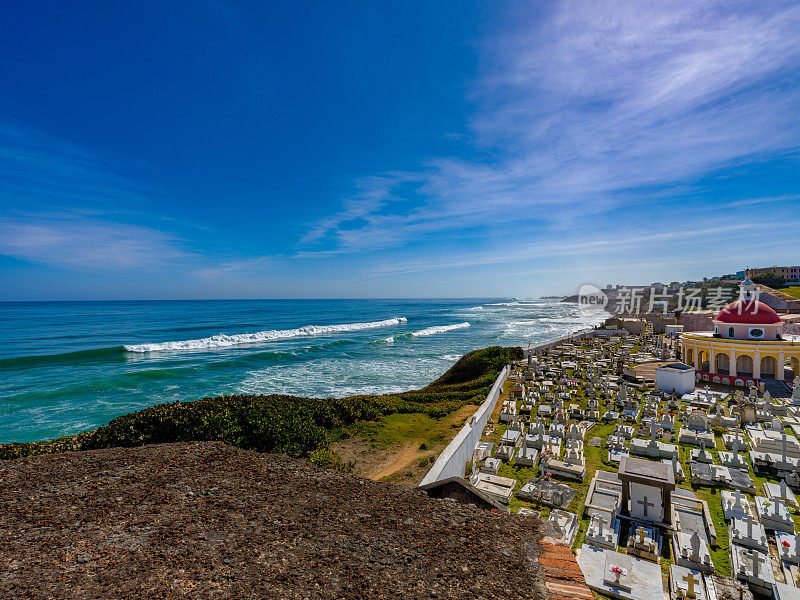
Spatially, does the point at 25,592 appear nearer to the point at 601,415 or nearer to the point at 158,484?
the point at 158,484

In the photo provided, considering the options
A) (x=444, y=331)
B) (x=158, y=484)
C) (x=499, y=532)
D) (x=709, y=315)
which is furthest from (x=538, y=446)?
(x=444, y=331)

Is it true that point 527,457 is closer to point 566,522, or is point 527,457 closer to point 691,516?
point 566,522

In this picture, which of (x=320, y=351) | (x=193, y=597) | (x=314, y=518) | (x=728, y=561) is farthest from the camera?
(x=320, y=351)

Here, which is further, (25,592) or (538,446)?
(538,446)

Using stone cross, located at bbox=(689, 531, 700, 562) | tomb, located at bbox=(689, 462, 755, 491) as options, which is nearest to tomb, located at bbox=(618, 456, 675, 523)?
stone cross, located at bbox=(689, 531, 700, 562)

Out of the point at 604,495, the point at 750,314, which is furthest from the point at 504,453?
the point at 750,314

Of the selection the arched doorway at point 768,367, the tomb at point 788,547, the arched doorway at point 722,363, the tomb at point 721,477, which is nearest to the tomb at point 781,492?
the tomb at point 721,477
